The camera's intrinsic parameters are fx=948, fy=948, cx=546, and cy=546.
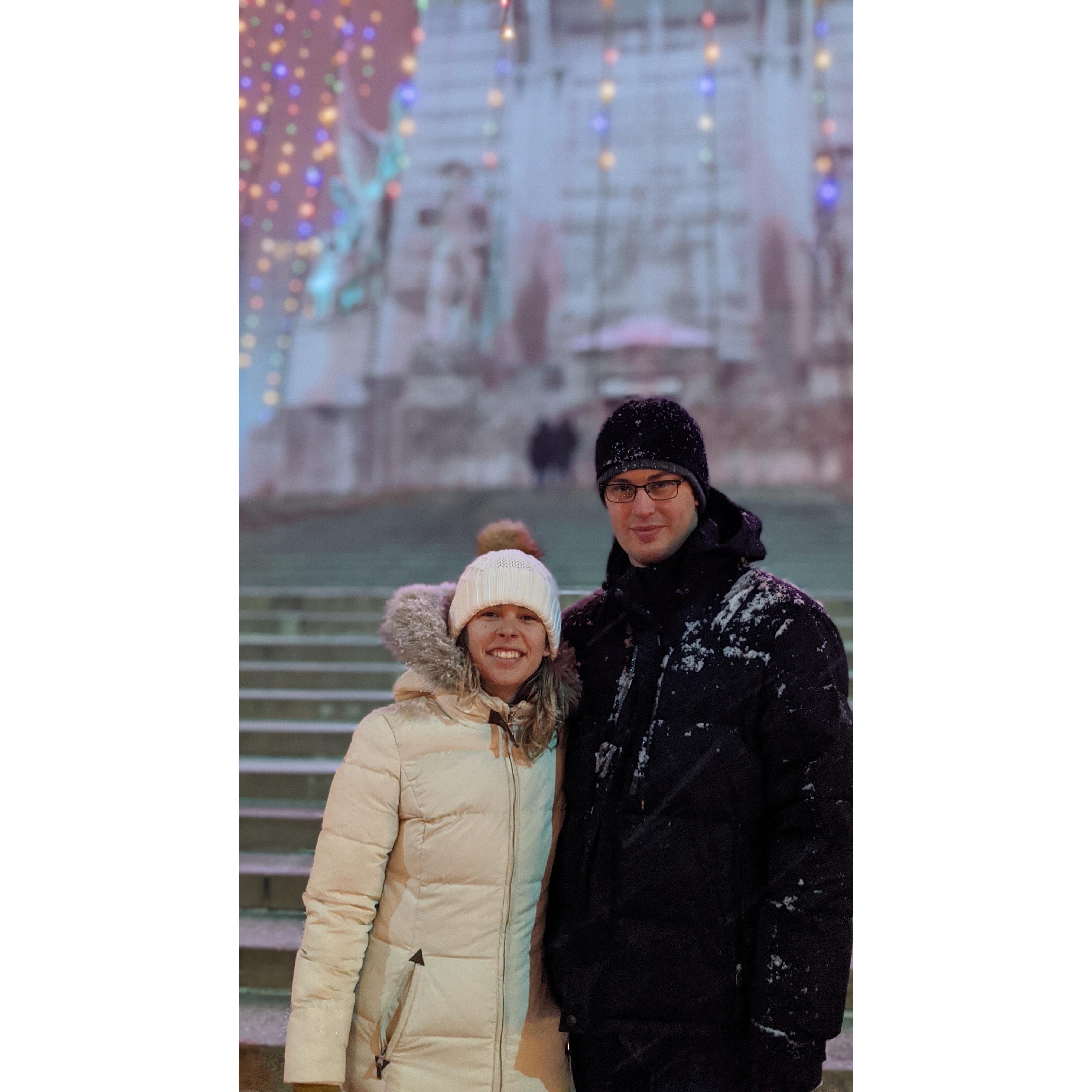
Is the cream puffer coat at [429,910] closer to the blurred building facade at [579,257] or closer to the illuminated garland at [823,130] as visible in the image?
the blurred building facade at [579,257]

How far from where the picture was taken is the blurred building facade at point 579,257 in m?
9.48

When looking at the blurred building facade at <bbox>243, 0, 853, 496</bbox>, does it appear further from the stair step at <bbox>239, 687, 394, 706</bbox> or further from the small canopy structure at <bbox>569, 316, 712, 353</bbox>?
the stair step at <bbox>239, 687, 394, 706</bbox>

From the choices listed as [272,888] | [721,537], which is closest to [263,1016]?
[272,888]

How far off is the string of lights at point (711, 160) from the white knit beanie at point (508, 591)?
8.75m

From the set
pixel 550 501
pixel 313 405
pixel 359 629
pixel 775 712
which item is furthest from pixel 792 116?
pixel 775 712

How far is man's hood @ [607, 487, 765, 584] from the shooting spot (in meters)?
1.64

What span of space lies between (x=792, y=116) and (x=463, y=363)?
4.49 metres

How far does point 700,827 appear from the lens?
156 cm

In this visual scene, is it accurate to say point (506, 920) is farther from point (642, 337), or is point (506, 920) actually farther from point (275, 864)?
point (642, 337)

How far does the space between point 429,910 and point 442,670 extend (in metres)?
0.41

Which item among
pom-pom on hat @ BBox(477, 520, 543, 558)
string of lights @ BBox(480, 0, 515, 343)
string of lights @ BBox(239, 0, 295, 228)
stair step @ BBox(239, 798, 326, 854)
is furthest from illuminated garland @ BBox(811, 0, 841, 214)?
stair step @ BBox(239, 798, 326, 854)

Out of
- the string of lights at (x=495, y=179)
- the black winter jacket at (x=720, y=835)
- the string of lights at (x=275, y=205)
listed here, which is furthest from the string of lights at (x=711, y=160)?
the black winter jacket at (x=720, y=835)

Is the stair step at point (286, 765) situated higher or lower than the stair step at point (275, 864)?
higher
